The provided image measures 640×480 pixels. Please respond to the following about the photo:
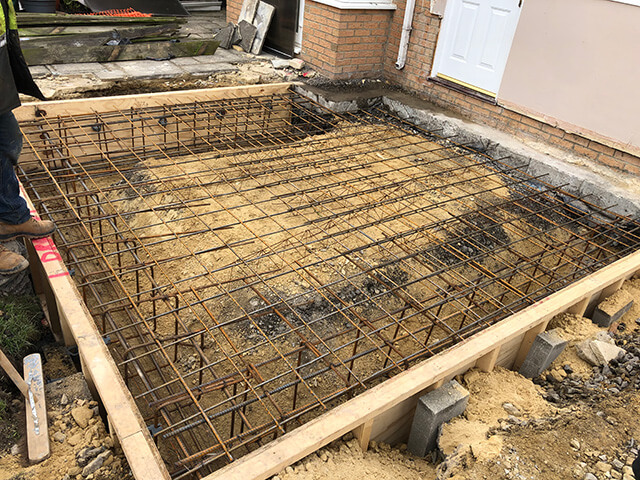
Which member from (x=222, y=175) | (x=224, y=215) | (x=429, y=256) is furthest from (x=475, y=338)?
(x=222, y=175)

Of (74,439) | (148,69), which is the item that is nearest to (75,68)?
(148,69)

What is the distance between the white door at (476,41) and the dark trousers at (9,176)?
5196 millimetres

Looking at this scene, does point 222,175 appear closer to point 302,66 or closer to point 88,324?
point 88,324

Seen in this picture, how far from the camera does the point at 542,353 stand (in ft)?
10.2

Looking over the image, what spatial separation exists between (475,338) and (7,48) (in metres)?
3.11

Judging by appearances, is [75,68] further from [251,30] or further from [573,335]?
[573,335]

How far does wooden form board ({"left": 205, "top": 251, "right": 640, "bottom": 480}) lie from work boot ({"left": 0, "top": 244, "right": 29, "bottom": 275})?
1.97 m

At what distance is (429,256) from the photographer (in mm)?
4086

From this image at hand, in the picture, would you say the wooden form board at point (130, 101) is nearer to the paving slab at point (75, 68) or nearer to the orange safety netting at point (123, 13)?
the paving slab at point (75, 68)

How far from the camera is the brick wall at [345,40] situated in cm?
688

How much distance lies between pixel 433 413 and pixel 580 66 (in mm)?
4400

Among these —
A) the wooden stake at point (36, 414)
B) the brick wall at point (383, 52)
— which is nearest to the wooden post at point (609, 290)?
the brick wall at point (383, 52)

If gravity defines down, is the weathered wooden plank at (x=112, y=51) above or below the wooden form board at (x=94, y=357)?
above

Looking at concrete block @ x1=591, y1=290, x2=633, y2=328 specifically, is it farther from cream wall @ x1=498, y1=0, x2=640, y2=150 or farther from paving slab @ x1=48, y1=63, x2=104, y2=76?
paving slab @ x1=48, y1=63, x2=104, y2=76
